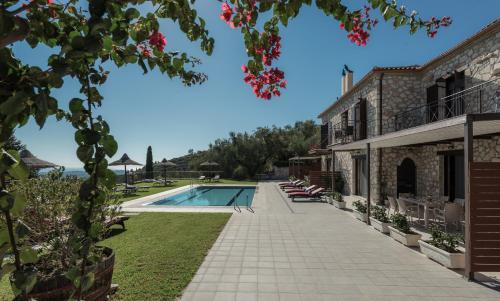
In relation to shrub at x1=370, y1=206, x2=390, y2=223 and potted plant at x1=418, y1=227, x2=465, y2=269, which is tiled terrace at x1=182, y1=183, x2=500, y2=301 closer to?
potted plant at x1=418, y1=227, x2=465, y2=269

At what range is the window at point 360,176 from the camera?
17198mm

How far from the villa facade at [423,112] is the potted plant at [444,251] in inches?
164

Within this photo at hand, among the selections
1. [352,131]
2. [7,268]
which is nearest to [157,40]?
[7,268]

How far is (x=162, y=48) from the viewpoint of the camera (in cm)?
203

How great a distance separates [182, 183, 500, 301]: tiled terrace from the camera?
15.8ft

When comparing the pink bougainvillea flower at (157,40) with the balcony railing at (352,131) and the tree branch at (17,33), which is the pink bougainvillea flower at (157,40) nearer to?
the tree branch at (17,33)

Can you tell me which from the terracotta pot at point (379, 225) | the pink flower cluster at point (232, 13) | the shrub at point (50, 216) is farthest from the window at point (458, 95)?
the shrub at point (50, 216)

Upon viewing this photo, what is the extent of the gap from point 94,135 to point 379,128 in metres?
15.1

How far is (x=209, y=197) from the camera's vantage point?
21.4 meters

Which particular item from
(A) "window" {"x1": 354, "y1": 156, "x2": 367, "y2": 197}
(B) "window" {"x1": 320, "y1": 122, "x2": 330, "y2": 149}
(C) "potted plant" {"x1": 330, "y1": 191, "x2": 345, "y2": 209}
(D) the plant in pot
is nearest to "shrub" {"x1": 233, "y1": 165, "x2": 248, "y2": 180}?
(B) "window" {"x1": 320, "y1": 122, "x2": 330, "y2": 149}

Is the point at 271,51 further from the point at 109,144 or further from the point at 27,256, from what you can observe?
the point at 27,256

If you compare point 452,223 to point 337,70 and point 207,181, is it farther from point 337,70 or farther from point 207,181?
point 207,181

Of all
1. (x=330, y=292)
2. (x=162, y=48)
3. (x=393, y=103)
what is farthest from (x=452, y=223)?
(x=162, y=48)

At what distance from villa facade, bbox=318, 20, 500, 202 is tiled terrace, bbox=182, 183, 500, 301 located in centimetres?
391
